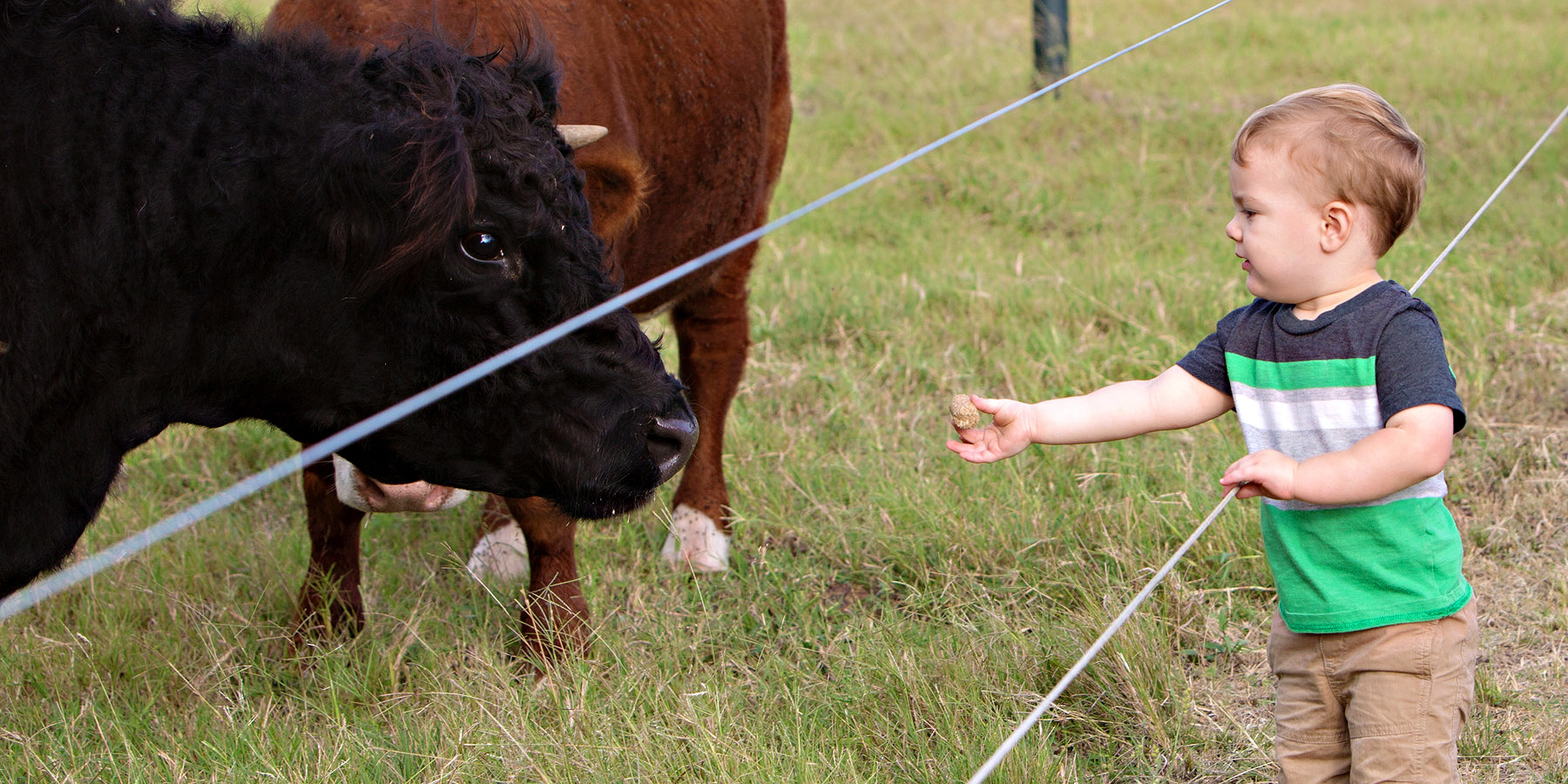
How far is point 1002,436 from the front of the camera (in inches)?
80.7

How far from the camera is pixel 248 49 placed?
206 cm

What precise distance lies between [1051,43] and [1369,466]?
21.3ft

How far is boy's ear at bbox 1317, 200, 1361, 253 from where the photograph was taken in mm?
1858

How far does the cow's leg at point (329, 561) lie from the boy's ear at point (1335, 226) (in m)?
2.18

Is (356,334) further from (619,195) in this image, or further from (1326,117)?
(1326,117)

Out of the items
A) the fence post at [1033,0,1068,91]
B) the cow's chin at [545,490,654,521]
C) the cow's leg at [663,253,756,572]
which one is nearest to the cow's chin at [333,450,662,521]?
the cow's chin at [545,490,654,521]

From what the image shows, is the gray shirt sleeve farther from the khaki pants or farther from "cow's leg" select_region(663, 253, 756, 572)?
"cow's leg" select_region(663, 253, 756, 572)

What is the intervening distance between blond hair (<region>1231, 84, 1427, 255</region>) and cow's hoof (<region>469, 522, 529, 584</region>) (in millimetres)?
2091

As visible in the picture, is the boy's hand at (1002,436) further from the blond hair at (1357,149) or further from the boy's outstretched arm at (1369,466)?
the blond hair at (1357,149)

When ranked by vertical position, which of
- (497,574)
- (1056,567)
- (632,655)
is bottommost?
(497,574)

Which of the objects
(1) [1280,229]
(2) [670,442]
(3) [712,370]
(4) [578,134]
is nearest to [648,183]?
(4) [578,134]

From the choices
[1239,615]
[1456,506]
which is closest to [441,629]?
[1239,615]

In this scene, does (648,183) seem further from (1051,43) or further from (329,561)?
(1051,43)

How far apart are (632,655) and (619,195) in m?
0.99
